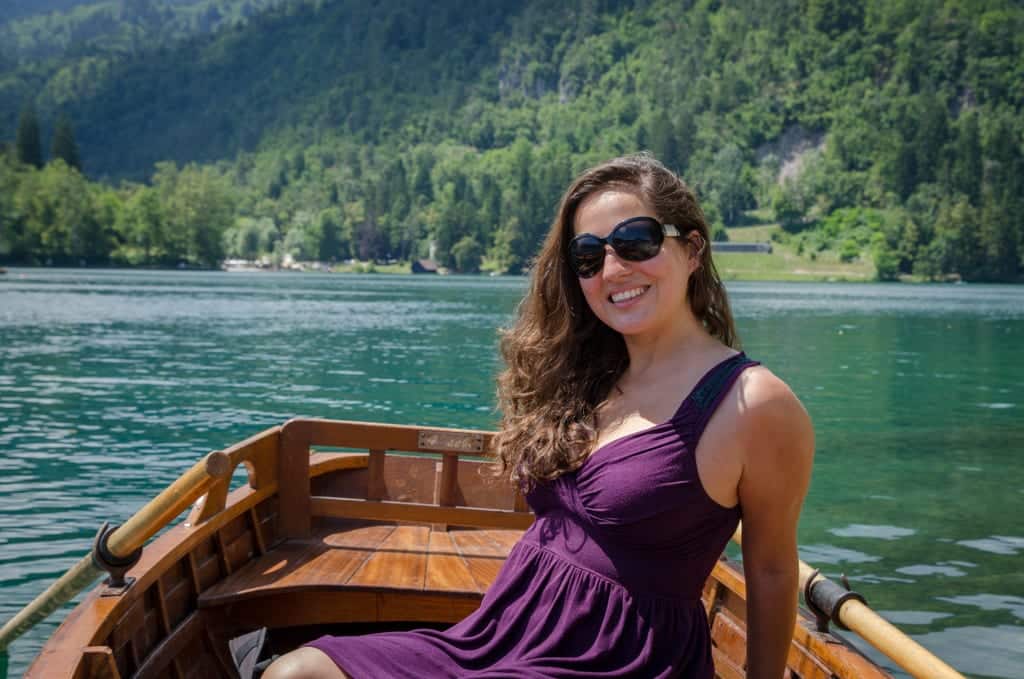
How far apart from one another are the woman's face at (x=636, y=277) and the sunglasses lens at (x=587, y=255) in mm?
20

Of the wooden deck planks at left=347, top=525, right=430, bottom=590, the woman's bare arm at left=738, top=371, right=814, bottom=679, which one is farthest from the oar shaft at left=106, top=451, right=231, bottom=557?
the woman's bare arm at left=738, top=371, right=814, bottom=679

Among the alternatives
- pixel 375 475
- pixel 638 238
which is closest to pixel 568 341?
pixel 638 238

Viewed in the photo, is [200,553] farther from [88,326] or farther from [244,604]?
[88,326]

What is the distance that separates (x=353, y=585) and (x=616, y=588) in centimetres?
252

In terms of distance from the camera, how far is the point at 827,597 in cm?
388

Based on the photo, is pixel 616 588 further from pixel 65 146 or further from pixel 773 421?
pixel 65 146

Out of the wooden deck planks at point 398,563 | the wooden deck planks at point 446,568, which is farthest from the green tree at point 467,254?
the wooden deck planks at point 446,568

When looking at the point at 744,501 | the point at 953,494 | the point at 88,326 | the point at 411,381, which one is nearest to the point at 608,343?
the point at 744,501

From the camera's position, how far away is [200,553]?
517 cm

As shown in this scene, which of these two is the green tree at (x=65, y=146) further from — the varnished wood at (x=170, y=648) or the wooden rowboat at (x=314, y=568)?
the varnished wood at (x=170, y=648)

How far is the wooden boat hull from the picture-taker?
4289mm

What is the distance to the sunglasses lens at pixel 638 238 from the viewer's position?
313cm

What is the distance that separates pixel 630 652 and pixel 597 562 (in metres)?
0.24

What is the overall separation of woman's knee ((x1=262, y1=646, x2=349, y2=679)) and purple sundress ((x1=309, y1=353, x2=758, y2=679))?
22 millimetres
